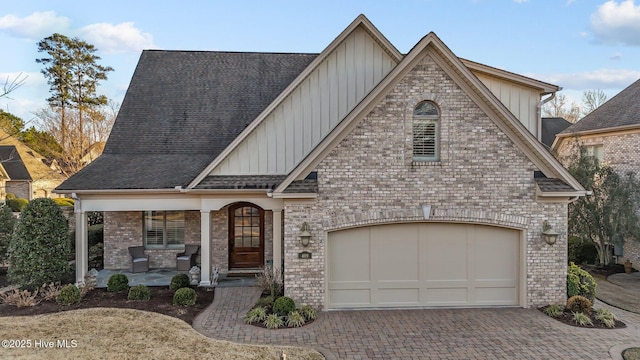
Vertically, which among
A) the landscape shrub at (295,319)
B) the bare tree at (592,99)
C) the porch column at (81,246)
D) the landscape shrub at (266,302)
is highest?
the bare tree at (592,99)

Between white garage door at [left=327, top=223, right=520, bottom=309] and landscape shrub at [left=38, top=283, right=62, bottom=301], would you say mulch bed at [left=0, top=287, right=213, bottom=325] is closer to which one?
landscape shrub at [left=38, top=283, right=62, bottom=301]

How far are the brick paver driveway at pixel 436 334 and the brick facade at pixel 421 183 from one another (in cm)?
124

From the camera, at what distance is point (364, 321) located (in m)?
9.27

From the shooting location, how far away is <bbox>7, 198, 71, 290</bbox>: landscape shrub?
442 inches

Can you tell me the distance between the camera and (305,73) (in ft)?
39.7

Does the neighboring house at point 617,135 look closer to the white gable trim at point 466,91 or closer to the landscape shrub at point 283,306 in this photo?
the white gable trim at point 466,91

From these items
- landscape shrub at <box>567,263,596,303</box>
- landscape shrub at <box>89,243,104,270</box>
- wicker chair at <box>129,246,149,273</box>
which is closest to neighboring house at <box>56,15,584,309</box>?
landscape shrub at <box>567,263,596,303</box>

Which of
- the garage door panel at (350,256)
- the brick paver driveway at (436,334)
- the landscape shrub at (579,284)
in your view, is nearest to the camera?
the brick paver driveway at (436,334)

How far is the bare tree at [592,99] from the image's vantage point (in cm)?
4022

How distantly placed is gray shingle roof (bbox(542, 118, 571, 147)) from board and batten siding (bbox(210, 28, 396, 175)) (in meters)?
20.0

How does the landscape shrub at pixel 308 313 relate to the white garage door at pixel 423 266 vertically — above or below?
below

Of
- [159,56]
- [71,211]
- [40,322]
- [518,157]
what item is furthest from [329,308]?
[71,211]

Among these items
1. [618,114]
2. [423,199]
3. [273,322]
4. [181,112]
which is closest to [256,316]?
[273,322]

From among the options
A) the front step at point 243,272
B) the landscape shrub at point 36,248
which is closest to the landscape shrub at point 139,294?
the landscape shrub at point 36,248
